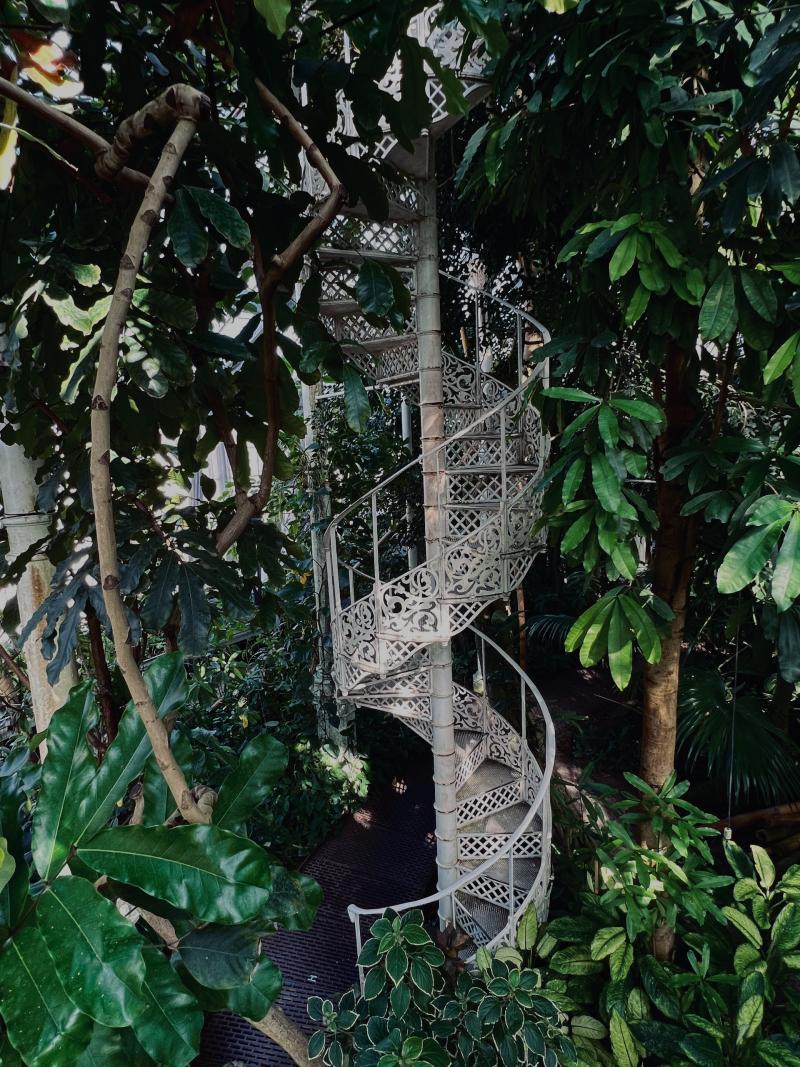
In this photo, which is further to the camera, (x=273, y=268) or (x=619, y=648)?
→ (x=619, y=648)

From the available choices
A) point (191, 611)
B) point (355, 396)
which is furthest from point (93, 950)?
point (355, 396)

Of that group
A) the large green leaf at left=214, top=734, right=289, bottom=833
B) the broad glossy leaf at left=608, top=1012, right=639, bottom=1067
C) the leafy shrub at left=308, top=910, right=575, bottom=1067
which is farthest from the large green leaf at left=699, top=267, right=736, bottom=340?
the broad glossy leaf at left=608, top=1012, right=639, bottom=1067

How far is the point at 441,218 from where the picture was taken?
3664mm

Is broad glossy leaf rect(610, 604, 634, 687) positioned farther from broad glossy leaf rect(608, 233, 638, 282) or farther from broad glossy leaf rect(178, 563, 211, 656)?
broad glossy leaf rect(178, 563, 211, 656)

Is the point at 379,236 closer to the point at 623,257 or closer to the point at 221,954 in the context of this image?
the point at 623,257

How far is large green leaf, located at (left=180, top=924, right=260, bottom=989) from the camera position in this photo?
0.59 metres

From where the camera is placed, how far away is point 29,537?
1.17 meters

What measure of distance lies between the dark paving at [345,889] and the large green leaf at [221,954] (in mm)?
2135

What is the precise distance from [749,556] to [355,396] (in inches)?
37.1

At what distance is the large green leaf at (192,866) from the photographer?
1.56 feet

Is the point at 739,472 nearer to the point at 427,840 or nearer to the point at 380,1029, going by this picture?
the point at 380,1029

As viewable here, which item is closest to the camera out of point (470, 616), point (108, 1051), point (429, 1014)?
point (108, 1051)

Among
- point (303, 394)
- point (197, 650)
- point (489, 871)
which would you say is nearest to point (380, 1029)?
point (489, 871)

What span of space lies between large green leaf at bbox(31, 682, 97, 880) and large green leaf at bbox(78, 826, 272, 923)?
0.14ft
